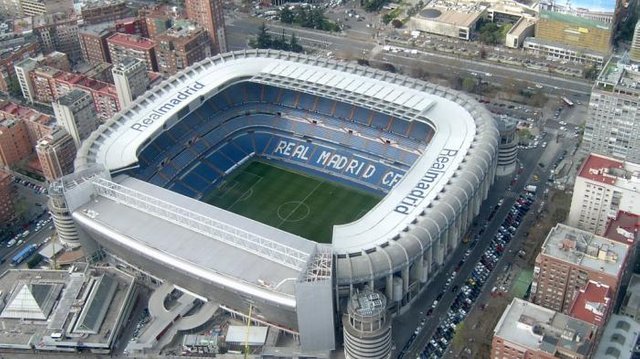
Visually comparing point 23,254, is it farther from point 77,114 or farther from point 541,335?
point 541,335

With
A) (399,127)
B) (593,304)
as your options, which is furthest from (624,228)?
(399,127)

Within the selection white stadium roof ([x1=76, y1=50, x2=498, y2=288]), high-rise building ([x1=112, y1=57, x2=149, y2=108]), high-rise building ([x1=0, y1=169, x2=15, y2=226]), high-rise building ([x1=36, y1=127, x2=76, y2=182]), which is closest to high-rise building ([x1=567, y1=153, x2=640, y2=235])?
white stadium roof ([x1=76, y1=50, x2=498, y2=288])

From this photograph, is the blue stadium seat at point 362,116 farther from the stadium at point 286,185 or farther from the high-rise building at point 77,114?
the high-rise building at point 77,114

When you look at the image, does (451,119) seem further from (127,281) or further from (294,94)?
(127,281)

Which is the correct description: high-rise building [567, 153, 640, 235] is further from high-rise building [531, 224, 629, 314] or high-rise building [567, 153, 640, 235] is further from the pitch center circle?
the pitch center circle

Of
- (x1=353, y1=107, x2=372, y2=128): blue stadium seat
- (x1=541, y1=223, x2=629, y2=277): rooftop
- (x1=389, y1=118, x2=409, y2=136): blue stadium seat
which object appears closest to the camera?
(x1=541, y1=223, x2=629, y2=277): rooftop

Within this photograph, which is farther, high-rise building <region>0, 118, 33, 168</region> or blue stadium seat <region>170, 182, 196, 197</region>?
high-rise building <region>0, 118, 33, 168</region>

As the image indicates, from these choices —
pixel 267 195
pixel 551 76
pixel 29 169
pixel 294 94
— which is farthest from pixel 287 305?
pixel 551 76
